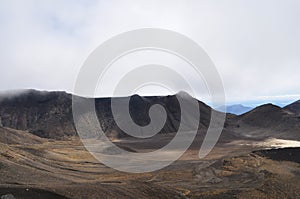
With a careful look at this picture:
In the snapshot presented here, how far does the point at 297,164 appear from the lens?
34.0 meters

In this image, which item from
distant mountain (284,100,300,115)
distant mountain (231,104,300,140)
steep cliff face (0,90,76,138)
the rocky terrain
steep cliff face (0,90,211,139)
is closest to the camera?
the rocky terrain

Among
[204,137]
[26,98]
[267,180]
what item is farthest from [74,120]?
[267,180]

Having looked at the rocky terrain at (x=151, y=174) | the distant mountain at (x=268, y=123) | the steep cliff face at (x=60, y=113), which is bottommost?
the rocky terrain at (x=151, y=174)

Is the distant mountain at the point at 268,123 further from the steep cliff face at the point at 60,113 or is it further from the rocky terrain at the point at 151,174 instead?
the steep cliff face at the point at 60,113

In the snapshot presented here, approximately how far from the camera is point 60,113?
96125 mm

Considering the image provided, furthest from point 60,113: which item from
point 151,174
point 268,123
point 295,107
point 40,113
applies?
point 295,107

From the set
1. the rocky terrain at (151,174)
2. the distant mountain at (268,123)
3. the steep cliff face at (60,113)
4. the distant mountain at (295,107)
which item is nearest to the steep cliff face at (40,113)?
the steep cliff face at (60,113)

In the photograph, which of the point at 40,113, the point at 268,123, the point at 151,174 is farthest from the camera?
the point at 268,123

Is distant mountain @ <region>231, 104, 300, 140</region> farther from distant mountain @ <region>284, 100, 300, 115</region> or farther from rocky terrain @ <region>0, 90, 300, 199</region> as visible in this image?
distant mountain @ <region>284, 100, 300, 115</region>

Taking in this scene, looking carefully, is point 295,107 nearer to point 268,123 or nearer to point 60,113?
point 268,123

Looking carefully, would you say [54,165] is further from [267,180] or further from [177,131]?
[177,131]

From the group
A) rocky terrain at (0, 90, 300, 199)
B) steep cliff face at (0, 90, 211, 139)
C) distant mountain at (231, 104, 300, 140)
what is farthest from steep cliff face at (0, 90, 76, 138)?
distant mountain at (231, 104, 300, 140)

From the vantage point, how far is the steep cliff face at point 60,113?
91.1m

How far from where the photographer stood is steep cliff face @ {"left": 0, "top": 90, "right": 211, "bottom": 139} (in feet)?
299
